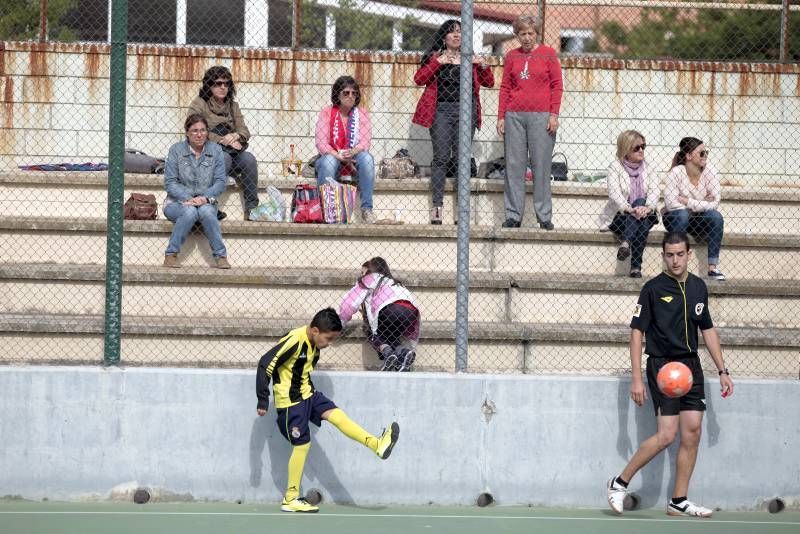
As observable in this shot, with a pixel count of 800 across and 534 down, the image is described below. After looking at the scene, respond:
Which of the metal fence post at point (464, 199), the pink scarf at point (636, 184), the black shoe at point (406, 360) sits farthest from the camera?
the pink scarf at point (636, 184)

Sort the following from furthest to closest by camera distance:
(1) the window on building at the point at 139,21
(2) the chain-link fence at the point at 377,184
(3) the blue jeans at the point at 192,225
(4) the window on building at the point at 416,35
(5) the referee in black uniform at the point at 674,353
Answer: (4) the window on building at the point at 416,35 < (1) the window on building at the point at 139,21 < (3) the blue jeans at the point at 192,225 < (2) the chain-link fence at the point at 377,184 < (5) the referee in black uniform at the point at 674,353

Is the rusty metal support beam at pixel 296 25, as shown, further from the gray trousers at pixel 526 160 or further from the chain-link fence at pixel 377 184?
the gray trousers at pixel 526 160

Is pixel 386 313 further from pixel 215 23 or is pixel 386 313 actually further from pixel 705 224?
pixel 215 23

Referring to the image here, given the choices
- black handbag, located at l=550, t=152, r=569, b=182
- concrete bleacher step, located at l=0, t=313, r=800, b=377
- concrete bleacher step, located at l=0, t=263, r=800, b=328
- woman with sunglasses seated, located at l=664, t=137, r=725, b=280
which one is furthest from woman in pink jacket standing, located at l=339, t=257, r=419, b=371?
black handbag, located at l=550, t=152, r=569, b=182

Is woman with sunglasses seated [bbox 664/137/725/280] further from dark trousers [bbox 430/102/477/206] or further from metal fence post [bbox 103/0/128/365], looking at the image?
metal fence post [bbox 103/0/128/365]

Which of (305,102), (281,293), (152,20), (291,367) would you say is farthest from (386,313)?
(152,20)

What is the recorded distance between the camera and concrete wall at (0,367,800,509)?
844cm

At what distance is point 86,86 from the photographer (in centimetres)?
1328

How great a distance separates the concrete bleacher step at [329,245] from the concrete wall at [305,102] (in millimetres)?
2217

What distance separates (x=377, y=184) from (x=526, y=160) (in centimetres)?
150

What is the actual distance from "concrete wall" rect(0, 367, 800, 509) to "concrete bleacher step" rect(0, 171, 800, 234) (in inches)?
142

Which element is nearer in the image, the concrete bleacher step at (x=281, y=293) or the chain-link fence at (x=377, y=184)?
the chain-link fence at (x=377, y=184)

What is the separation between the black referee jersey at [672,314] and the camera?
327 inches

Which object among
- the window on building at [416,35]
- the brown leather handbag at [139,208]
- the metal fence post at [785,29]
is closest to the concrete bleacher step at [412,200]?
the brown leather handbag at [139,208]
